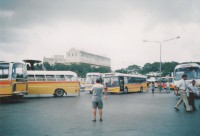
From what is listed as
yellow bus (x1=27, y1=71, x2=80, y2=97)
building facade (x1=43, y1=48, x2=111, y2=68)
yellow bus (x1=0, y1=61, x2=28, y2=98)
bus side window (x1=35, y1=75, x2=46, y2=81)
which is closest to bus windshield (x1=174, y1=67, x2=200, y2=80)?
yellow bus (x1=27, y1=71, x2=80, y2=97)

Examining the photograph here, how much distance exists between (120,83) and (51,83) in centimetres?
1046

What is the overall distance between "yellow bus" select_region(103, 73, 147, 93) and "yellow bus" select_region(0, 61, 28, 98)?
14.2 m

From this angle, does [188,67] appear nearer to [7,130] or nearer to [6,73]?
[6,73]

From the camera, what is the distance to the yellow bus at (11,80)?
1770 cm

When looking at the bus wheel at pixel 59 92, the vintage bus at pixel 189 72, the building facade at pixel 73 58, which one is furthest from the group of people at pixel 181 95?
the building facade at pixel 73 58

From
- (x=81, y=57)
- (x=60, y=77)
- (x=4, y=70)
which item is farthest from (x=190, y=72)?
(x=81, y=57)

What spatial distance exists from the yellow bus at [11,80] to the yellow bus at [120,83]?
46.7 ft

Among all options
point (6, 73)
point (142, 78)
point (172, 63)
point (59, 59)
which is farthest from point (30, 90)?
point (59, 59)

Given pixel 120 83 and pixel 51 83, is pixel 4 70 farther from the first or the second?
pixel 120 83

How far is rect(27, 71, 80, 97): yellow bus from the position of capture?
80.6 ft

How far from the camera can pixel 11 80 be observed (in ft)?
59.0

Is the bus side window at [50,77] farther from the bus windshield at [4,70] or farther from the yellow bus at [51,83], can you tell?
the bus windshield at [4,70]

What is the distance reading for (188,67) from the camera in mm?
24156

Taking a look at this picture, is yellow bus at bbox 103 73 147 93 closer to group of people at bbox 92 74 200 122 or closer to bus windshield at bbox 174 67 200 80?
bus windshield at bbox 174 67 200 80
